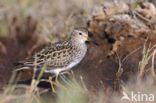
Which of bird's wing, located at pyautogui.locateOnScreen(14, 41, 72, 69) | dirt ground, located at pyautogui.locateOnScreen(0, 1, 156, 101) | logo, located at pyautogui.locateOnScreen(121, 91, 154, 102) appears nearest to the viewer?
logo, located at pyautogui.locateOnScreen(121, 91, 154, 102)

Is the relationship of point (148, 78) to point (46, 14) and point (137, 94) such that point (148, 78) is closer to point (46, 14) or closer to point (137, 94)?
point (137, 94)

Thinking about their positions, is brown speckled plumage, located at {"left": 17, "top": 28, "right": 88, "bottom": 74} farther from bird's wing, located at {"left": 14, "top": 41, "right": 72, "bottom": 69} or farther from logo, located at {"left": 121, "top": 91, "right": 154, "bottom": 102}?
logo, located at {"left": 121, "top": 91, "right": 154, "bottom": 102}

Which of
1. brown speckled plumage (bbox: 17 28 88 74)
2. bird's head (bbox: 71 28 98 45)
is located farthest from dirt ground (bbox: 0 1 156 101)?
bird's head (bbox: 71 28 98 45)

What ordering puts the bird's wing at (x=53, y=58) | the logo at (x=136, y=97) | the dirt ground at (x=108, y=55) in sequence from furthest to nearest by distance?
the dirt ground at (x=108, y=55)
the bird's wing at (x=53, y=58)
the logo at (x=136, y=97)

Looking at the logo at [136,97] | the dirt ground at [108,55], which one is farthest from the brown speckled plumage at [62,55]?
the logo at [136,97]

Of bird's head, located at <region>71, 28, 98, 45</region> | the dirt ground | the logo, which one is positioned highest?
bird's head, located at <region>71, 28, 98, 45</region>

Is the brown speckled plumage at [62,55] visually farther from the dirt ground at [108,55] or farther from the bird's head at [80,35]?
the dirt ground at [108,55]

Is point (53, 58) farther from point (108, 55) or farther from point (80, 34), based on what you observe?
point (108, 55)

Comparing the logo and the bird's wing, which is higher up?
the bird's wing

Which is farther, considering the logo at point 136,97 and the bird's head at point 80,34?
the bird's head at point 80,34
